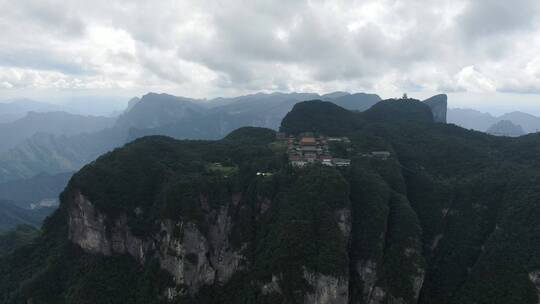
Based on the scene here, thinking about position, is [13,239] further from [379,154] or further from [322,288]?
[379,154]

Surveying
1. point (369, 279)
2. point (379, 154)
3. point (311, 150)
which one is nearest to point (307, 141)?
point (311, 150)

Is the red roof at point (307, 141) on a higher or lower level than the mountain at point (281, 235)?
higher

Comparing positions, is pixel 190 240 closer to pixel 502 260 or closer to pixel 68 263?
pixel 68 263

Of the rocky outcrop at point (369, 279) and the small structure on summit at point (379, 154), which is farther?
the small structure on summit at point (379, 154)

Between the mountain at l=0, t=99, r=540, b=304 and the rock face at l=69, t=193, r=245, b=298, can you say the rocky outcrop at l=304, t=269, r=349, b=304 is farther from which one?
the rock face at l=69, t=193, r=245, b=298

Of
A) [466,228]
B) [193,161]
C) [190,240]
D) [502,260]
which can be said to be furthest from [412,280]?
[193,161]

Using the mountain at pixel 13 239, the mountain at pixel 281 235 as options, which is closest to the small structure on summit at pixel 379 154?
the mountain at pixel 281 235

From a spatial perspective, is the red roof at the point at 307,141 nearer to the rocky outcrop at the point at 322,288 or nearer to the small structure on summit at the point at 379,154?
the small structure on summit at the point at 379,154
